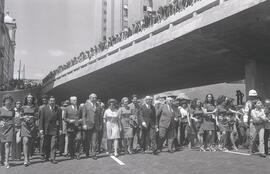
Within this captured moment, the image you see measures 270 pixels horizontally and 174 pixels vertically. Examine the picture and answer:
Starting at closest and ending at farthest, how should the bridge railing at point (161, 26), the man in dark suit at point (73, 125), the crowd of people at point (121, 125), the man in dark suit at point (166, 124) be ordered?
→ the crowd of people at point (121, 125) < the man in dark suit at point (73, 125) < the man in dark suit at point (166, 124) < the bridge railing at point (161, 26)

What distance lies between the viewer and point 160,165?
8.49 m

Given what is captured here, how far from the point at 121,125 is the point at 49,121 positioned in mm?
2491

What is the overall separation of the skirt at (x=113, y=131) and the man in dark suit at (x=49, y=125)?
4.99ft

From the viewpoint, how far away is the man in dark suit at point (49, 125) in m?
9.91

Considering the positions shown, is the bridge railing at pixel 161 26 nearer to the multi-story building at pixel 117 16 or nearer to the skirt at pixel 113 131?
the skirt at pixel 113 131

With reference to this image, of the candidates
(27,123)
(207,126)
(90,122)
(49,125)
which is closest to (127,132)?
(90,122)

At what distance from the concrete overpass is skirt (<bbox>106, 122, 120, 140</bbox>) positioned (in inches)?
289

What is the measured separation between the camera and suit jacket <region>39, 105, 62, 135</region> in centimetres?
996

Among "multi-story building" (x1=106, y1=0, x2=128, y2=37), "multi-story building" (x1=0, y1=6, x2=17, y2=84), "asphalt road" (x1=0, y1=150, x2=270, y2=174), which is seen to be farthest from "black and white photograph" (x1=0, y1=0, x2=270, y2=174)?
"multi-story building" (x1=106, y1=0, x2=128, y2=37)

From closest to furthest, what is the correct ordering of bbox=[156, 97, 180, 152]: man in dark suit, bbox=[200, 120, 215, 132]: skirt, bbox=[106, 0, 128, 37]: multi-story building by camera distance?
bbox=[156, 97, 180, 152]: man in dark suit, bbox=[200, 120, 215, 132]: skirt, bbox=[106, 0, 128, 37]: multi-story building

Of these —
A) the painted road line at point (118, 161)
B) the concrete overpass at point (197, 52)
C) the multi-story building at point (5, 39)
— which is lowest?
the painted road line at point (118, 161)

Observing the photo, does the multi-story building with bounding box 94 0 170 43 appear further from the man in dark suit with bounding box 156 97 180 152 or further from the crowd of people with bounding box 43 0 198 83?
the man in dark suit with bounding box 156 97 180 152

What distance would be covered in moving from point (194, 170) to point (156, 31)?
50.4ft

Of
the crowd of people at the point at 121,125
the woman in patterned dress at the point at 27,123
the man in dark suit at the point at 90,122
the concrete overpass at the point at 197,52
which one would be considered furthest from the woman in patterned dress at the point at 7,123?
the concrete overpass at the point at 197,52
